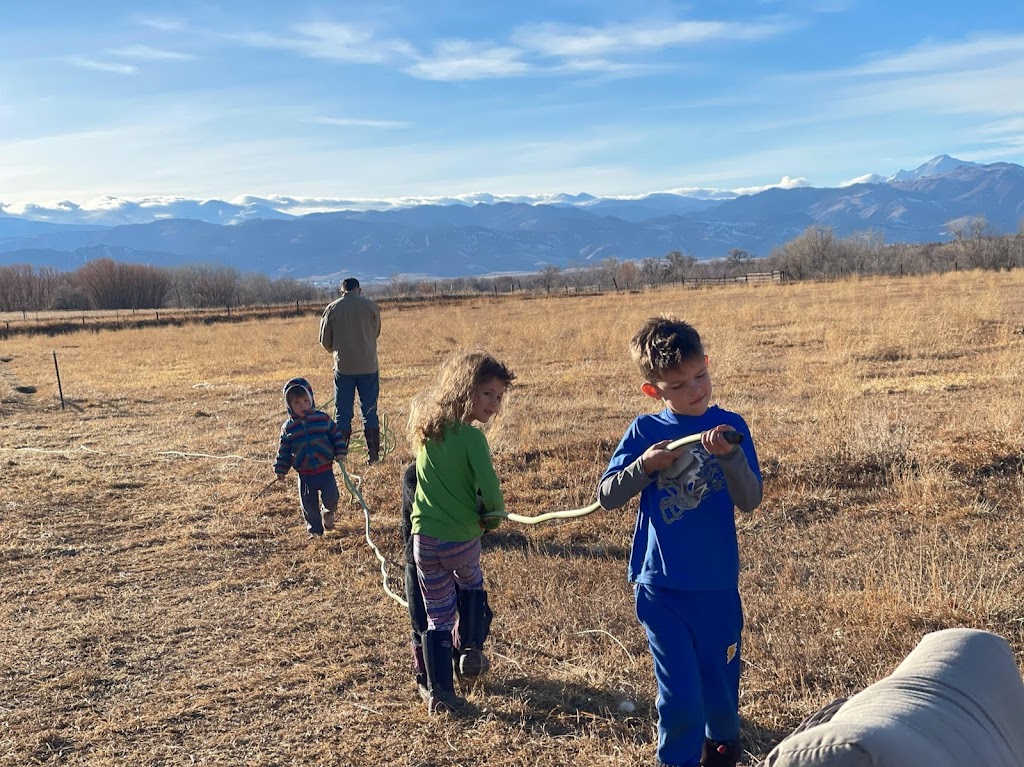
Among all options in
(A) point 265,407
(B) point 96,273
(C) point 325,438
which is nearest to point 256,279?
(B) point 96,273

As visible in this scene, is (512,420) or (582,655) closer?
(582,655)

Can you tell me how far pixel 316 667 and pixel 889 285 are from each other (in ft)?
104

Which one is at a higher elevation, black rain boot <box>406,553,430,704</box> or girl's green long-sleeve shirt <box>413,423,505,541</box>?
girl's green long-sleeve shirt <box>413,423,505,541</box>

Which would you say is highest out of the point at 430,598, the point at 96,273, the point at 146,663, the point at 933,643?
the point at 96,273

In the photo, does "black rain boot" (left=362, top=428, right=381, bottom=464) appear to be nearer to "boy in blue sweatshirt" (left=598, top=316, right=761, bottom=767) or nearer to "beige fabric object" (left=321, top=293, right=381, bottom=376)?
"beige fabric object" (left=321, top=293, right=381, bottom=376)

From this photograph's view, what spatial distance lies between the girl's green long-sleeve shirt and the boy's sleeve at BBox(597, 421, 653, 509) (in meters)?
0.86

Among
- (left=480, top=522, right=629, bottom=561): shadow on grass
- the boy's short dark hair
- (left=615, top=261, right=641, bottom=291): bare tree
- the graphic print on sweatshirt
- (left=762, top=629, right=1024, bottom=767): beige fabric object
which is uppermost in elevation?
(left=615, top=261, right=641, bottom=291): bare tree

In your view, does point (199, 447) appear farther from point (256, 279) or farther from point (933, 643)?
point (256, 279)

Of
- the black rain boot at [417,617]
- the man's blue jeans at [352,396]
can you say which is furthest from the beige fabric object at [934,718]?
the man's blue jeans at [352,396]

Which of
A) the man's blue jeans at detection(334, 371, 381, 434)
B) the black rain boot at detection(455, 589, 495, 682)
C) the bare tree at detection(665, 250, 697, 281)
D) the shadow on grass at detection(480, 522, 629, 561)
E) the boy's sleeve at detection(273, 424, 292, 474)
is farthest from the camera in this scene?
the bare tree at detection(665, 250, 697, 281)

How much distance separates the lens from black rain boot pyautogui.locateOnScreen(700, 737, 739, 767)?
283 cm

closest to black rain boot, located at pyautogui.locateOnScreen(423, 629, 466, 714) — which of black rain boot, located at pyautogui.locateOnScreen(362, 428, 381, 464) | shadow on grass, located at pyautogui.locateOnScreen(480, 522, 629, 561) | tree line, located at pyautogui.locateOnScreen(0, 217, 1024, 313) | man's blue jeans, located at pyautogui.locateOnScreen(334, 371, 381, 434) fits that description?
shadow on grass, located at pyautogui.locateOnScreen(480, 522, 629, 561)

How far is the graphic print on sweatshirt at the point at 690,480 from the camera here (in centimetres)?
270

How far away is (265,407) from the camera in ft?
45.9
